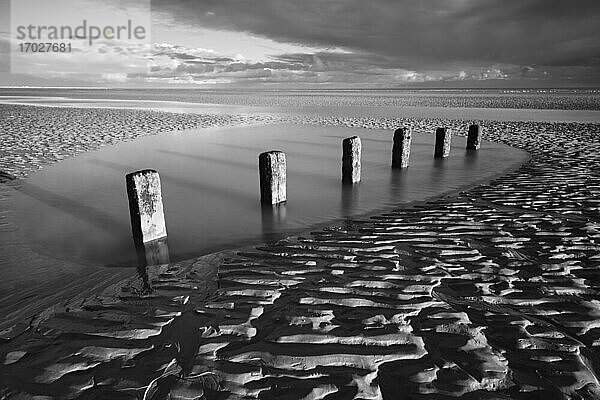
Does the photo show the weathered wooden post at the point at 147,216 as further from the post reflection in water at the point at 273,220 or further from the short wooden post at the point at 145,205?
the post reflection in water at the point at 273,220

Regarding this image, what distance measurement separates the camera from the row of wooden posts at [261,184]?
5.14 m

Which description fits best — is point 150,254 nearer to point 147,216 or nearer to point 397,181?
point 147,216

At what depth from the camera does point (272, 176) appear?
7.02 m

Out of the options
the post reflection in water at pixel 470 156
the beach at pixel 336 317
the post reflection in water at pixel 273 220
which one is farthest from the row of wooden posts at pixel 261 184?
the post reflection in water at pixel 470 156

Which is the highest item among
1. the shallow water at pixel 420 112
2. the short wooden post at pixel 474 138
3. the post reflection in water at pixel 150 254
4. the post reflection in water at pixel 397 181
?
the shallow water at pixel 420 112

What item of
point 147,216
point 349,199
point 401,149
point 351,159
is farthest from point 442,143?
point 147,216

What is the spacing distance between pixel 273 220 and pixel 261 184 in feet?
3.30

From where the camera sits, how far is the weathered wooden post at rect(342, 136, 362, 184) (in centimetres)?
866

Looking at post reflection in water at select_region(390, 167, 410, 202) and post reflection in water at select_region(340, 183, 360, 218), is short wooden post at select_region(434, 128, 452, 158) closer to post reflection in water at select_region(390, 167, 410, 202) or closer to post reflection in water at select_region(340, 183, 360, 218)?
post reflection in water at select_region(390, 167, 410, 202)

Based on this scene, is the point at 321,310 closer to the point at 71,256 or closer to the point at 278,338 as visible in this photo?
the point at 278,338

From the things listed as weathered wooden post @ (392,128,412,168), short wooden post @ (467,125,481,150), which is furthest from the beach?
short wooden post @ (467,125,481,150)

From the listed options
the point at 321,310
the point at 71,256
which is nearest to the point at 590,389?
the point at 321,310

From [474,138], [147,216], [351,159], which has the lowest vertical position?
[147,216]

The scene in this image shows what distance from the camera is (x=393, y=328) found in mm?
3277
